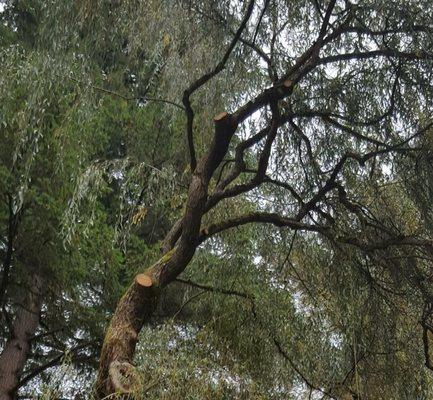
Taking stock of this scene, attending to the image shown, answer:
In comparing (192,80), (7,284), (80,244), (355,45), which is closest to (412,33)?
(355,45)

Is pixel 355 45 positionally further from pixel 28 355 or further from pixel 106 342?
pixel 28 355

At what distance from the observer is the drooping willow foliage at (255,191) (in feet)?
11.6

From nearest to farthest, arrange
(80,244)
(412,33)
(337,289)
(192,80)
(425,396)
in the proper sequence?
1. (412,33)
2. (192,80)
3. (337,289)
4. (425,396)
5. (80,244)

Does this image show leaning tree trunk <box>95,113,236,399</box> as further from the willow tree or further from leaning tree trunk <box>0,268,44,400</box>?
leaning tree trunk <box>0,268,44,400</box>

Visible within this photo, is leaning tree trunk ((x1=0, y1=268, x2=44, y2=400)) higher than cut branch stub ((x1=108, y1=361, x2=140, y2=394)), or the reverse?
leaning tree trunk ((x1=0, y1=268, x2=44, y2=400))

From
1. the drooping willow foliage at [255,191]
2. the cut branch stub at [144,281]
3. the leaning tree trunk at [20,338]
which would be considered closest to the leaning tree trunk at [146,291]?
the cut branch stub at [144,281]

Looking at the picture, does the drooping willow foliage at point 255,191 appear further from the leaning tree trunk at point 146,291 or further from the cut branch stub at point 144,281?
the cut branch stub at point 144,281

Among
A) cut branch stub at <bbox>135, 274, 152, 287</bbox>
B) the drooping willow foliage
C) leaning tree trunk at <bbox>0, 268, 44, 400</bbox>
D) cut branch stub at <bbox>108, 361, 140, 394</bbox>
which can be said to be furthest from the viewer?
leaning tree trunk at <bbox>0, 268, 44, 400</bbox>

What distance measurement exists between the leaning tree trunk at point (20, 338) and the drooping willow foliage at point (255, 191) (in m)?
0.12

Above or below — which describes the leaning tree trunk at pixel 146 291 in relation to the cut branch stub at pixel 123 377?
above

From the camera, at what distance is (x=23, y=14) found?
245 inches

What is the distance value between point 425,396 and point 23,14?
498 centimetres

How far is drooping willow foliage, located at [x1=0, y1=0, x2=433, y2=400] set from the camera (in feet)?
11.6

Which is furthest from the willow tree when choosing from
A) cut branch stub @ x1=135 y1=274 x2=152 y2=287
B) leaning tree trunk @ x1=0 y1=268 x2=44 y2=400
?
leaning tree trunk @ x1=0 y1=268 x2=44 y2=400
